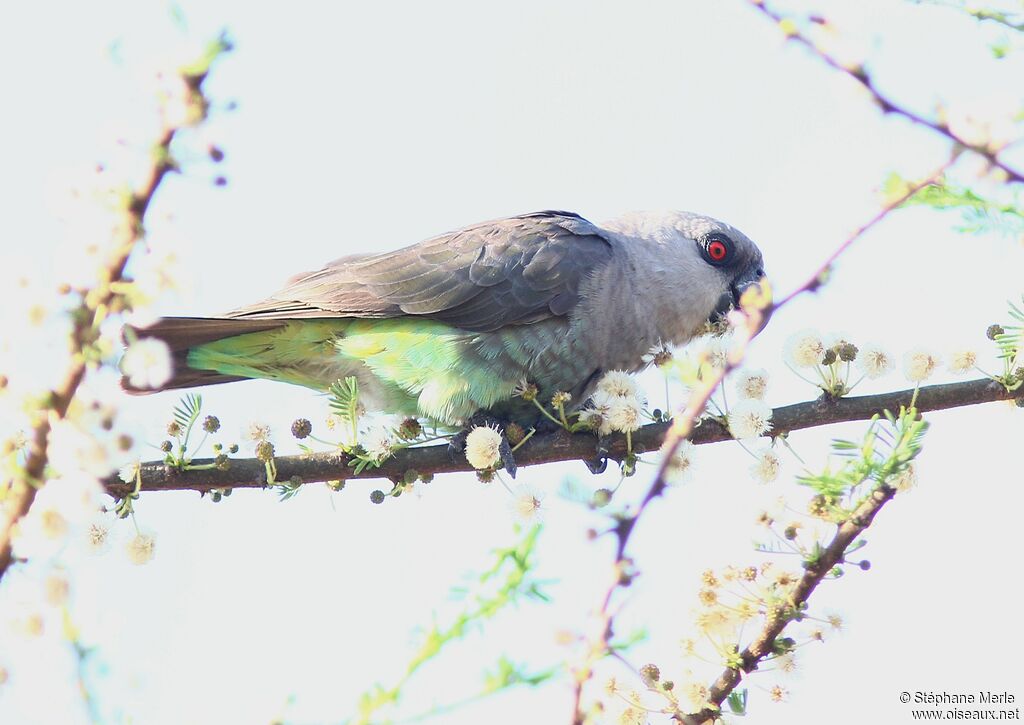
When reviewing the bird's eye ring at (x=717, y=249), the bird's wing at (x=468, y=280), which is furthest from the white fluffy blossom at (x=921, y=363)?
the bird's eye ring at (x=717, y=249)

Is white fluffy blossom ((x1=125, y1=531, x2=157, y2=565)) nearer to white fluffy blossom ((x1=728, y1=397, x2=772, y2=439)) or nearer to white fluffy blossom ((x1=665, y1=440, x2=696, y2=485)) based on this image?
white fluffy blossom ((x1=665, y1=440, x2=696, y2=485))

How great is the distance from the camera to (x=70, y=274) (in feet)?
4.27

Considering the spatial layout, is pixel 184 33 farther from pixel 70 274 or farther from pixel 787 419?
pixel 787 419

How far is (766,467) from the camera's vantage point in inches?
117

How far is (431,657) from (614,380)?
2.40 meters

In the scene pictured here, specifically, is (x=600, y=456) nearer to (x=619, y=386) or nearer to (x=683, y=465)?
(x=619, y=386)

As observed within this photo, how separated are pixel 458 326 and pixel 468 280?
25 cm

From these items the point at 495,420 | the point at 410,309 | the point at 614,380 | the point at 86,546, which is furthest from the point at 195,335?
the point at 86,546

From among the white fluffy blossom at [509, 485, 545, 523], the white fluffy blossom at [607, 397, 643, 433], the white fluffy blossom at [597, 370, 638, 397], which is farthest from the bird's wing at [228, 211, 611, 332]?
the white fluffy blossom at [509, 485, 545, 523]

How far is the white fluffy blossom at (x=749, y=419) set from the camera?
3.15 metres

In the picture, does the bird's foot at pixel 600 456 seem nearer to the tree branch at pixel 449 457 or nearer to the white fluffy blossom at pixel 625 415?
the tree branch at pixel 449 457

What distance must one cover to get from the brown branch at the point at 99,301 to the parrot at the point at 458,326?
3.53 metres

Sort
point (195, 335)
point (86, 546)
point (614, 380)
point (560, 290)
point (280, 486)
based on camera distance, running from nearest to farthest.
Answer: point (86, 546) → point (280, 486) → point (614, 380) → point (195, 335) → point (560, 290)

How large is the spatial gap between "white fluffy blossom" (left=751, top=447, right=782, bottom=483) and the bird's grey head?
2828 millimetres
